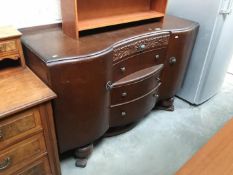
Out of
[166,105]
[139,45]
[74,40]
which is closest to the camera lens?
[74,40]

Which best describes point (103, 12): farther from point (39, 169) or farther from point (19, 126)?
point (39, 169)

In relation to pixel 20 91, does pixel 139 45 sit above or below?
above

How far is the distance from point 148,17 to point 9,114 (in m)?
1.12

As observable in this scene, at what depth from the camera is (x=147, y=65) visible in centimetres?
148

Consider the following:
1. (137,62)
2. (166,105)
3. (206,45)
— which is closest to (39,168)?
(137,62)

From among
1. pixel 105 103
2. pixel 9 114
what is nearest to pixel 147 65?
pixel 105 103

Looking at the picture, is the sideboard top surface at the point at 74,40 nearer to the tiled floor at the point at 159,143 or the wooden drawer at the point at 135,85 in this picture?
the wooden drawer at the point at 135,85

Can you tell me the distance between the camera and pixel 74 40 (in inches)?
48.4

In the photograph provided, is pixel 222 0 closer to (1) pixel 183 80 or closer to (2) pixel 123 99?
(1) pixel 183 80

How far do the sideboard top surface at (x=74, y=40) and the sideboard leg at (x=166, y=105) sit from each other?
68 cm

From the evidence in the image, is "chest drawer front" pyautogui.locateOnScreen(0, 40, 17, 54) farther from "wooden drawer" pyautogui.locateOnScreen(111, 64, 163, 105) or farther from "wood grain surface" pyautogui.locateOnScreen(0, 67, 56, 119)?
"wooden drawer" pyautogui.locateOnScreen(111, 64, 163, 105)

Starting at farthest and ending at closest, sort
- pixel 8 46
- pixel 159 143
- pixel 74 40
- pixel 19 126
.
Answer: pixel 159 143, pixel 74 40, pixel 8 46, pixel 19 126

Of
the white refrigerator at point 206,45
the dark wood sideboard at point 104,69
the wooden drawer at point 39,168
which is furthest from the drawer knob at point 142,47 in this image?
the wooden drawer at point 39,168

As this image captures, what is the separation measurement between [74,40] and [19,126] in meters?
0.56
